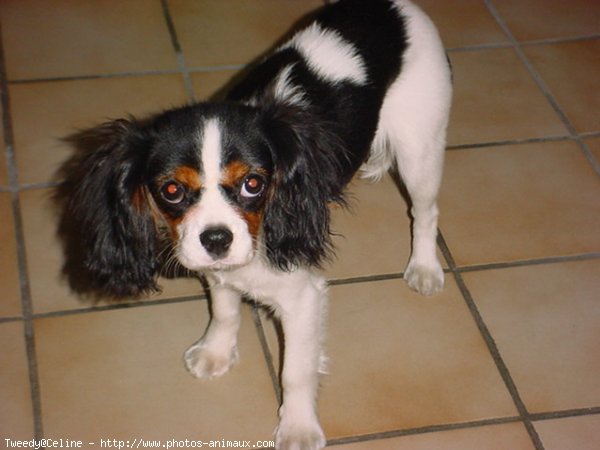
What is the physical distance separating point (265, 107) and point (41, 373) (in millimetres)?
A: 969

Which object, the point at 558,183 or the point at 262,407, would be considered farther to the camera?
the point at 558,183

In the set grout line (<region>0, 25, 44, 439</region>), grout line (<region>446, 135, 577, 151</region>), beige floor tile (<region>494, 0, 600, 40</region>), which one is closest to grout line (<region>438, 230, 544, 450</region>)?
grout line (<region>446, 135, 577, 151</region>)

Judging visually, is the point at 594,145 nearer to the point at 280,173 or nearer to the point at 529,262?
the point at 529,262

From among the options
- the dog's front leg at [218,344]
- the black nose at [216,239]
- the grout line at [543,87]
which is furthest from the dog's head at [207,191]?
the grout line at [543,87]

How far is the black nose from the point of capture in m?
1.71

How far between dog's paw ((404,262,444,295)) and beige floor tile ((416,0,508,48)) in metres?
1.30

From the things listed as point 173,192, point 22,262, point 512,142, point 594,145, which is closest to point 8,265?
point 22,262

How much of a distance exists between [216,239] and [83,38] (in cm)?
196

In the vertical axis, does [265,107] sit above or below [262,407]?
above

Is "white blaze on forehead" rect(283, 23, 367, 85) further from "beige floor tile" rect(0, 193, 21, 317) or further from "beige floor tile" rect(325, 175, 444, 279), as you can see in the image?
"beige floor tile" rect(0, 193, 21, 317)

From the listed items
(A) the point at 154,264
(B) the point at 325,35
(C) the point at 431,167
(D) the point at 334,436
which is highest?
(B) the point at 325,35

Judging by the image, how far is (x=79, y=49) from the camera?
331 cm

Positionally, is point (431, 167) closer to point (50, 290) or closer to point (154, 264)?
point (154, 264)

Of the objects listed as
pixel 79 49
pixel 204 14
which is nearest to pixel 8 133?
pixel 79 49
